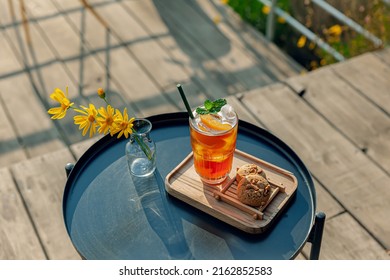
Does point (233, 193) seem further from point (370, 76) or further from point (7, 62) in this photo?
point (7, 62)

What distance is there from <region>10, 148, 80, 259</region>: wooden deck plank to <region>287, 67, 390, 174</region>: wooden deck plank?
43.7 inches

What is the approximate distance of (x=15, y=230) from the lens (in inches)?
78.5

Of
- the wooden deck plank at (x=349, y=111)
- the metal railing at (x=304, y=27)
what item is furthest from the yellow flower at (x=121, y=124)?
the metal railing at (x=304, y=27)

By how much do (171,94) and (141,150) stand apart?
139cm

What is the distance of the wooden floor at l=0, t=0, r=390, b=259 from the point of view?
202 centimetres

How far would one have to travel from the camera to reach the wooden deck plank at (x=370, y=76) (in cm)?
247

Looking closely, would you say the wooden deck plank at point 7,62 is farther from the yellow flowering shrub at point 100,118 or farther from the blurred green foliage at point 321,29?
the yellow flowering shrub at point 100,118

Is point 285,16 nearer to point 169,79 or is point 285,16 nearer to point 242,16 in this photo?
point 242,16

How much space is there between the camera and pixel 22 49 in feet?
10.5

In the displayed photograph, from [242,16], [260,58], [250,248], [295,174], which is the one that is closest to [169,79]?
[260,58]

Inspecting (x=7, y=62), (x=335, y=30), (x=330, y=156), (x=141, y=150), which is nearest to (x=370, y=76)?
(x=330, y=156)

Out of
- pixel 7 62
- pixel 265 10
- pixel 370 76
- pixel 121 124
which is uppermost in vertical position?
pixel 121 124

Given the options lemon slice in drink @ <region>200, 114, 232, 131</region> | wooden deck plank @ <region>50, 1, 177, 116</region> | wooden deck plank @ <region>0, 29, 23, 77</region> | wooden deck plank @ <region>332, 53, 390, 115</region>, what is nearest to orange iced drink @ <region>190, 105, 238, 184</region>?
lemon slice in drink @ <region>200, 114, 232, 131</region>
